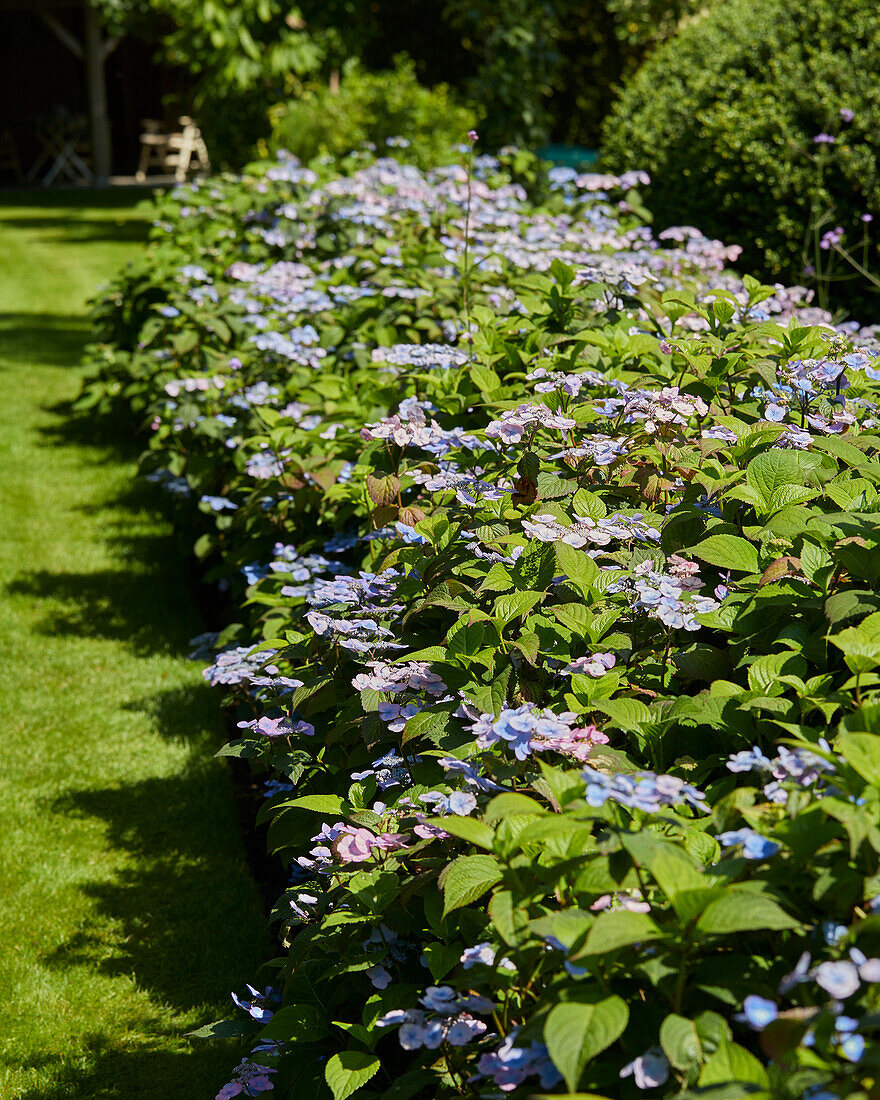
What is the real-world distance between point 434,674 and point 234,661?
0.77 metres

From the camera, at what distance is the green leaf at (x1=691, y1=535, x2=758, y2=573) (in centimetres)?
171

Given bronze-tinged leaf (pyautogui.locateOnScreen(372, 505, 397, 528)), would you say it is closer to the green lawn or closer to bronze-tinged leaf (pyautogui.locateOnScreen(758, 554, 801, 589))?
bronze-tinged leaf (pyautogui.locateOnScreen(758, 554, 801, 589))

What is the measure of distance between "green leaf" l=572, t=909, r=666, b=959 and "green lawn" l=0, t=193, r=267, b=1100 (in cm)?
140

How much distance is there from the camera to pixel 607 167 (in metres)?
6.20

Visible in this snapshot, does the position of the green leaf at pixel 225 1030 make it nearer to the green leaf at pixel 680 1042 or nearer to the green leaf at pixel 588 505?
the green leaf at pixel 680 1042

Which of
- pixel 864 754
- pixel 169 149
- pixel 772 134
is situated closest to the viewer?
pixel 864 754

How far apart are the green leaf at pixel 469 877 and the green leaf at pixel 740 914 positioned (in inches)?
11.9

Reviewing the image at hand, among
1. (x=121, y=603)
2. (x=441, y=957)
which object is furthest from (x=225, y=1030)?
(x=121, y=603)

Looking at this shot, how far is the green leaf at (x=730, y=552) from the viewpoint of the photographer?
1.71 metres

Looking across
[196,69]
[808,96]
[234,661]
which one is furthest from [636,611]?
[196,69]

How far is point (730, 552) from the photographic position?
1.71 meters

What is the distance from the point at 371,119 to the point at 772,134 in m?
4.70

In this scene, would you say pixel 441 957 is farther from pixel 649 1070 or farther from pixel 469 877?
pixel 649 1070

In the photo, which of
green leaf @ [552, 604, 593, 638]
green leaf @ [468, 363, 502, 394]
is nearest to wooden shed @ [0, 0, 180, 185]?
green leaf @ [468, 363, 502, 394]
